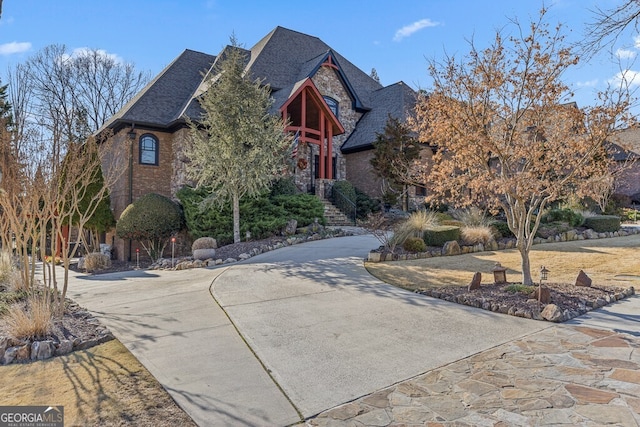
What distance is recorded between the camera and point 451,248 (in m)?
10.6

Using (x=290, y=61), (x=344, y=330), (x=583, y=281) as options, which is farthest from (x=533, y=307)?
(x=290, y=61)

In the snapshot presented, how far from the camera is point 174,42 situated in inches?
798

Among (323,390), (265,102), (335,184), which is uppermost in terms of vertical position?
(265,102)

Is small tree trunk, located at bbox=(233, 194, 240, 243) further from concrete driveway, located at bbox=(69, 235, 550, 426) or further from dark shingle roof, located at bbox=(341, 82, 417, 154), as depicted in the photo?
dark shingle roof, located at bbox=(341, 82, 417, 154)

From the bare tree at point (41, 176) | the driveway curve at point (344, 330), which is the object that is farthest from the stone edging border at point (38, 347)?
the driveway curve at point (344, 330)

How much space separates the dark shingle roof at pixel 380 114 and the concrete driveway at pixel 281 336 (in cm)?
1394

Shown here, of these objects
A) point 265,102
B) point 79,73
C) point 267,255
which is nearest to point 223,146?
point 265,102

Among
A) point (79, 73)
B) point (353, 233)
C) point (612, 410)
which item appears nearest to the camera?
point (612, 410)

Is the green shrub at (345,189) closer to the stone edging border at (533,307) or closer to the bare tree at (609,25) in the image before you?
the stone edging border at (533,307)

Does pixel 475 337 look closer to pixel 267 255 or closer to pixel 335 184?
pixel 267 255

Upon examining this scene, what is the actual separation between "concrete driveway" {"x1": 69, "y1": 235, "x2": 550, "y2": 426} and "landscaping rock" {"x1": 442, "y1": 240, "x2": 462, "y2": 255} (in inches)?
156

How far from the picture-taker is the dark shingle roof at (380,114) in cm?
2017

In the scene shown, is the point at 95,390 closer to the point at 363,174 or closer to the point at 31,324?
the point at 31,324

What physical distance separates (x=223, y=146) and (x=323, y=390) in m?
9.99
